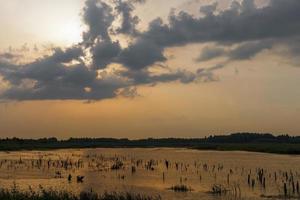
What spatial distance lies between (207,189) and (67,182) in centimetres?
1433

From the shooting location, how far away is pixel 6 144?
570ft

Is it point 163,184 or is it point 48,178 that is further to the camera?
point 48,178

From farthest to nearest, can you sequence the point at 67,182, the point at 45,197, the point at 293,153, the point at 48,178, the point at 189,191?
the point at 293,153, the point at 48,178, the point at 67,182, the point at 189,191, the point at 45,197

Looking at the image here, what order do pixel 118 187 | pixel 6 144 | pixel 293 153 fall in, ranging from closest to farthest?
pixel 118 187
pixel 293 153
pixel 6 144

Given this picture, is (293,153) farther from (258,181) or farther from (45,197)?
(45,197)

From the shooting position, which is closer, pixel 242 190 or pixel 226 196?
pixel 226 196

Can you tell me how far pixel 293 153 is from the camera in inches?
4599

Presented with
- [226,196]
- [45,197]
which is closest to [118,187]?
[226,196]

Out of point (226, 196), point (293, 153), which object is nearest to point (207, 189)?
point (226, 196)

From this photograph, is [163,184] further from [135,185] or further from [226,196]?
[226,196]

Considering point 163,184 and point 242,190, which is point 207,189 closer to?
point 242,190

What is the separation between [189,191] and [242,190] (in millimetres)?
4930

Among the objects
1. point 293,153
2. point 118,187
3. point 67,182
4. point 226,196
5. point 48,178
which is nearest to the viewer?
point 226,196

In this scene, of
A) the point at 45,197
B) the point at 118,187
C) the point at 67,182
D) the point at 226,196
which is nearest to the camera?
the point at 45,197
